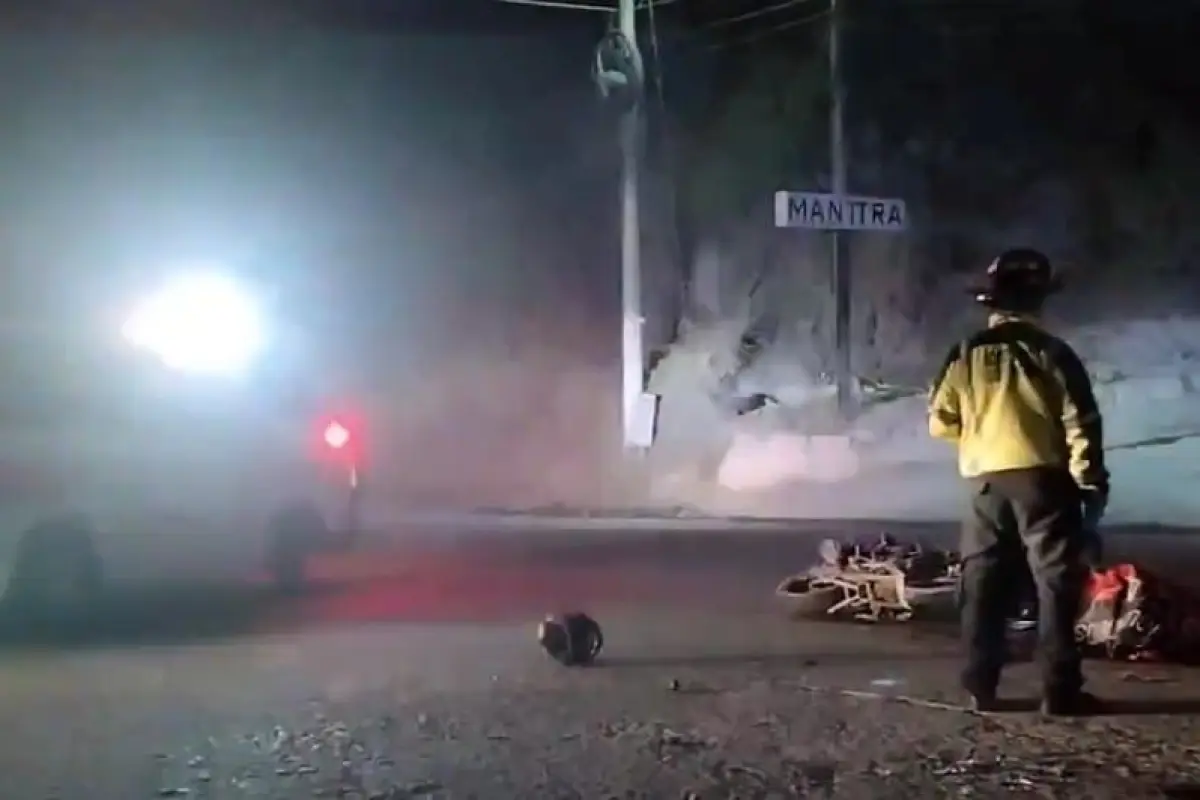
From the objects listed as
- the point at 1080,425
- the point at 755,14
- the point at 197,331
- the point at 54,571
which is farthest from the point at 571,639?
the point at 755,14

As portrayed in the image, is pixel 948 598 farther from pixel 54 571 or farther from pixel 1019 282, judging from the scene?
pixel 54 571

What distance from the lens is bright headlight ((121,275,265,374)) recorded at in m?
10.3

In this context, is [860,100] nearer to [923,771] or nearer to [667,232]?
[667,232]

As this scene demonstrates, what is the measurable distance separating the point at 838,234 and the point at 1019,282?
8603 mm

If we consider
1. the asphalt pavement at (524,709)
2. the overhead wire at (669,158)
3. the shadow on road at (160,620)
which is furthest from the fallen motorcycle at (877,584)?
the overhead wire at (669,158)

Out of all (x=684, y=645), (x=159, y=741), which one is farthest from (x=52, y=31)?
(x=159, y=741)

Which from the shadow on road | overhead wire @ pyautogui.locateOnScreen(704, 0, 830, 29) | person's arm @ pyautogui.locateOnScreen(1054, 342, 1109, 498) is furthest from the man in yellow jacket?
overhead wire @ pyautogui.locateOnScreen(704, 0, 830, 29)

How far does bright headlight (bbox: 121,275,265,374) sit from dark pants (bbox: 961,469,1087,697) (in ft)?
17.6

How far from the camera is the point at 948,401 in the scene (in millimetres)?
6387

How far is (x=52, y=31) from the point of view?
14688 millimetres

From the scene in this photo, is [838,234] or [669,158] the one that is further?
[669,158]

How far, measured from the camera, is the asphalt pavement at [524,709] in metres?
5.00

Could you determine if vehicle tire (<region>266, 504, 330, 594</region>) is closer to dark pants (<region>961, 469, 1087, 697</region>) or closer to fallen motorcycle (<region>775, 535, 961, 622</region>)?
fallen motorcycle (<region>775, 535, 961, 622</region>)

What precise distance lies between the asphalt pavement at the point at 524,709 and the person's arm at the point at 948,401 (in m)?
1.00
